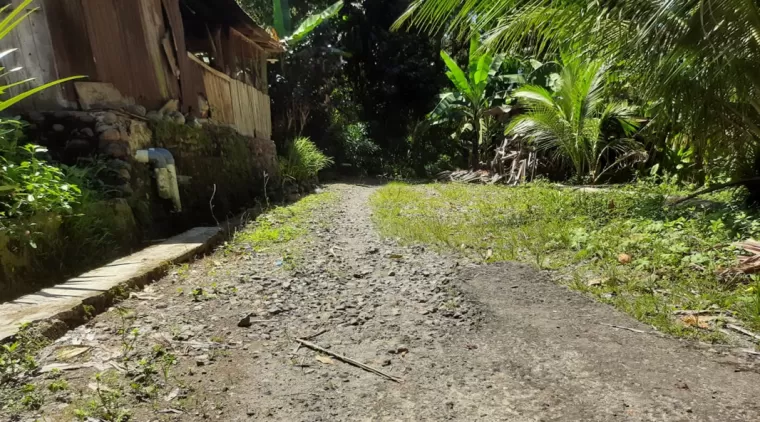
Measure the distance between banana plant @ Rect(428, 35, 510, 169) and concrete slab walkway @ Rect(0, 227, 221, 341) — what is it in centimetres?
960

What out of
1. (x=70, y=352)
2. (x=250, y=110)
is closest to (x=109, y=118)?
(x=70, y=352)

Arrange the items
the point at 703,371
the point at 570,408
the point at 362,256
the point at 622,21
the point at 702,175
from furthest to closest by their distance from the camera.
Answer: the point at 702,175
the point at 362,256
the point at 622,21
the point at 703,371
the point at 570,408

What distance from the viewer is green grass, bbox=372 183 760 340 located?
247 centimetres

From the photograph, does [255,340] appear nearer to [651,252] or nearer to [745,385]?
[745,385]

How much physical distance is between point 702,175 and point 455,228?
4.11 m

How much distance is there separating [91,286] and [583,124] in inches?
314

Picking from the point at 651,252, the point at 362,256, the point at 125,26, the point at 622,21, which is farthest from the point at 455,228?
the point at 125,26

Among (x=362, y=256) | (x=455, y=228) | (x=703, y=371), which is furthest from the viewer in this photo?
(x=455, y=228)

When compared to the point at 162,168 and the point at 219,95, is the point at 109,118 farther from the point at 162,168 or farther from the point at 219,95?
the point at 219,95

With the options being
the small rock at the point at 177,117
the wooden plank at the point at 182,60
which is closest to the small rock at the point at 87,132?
the small rock at the point at 177,117

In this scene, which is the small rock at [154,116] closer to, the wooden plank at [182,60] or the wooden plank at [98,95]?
the wooden plank at [98,95]

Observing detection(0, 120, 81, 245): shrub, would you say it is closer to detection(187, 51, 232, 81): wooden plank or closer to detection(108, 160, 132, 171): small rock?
detection(108, 160, 132, 171): small rock

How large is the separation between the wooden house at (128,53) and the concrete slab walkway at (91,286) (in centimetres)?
206

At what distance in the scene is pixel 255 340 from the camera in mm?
2268
